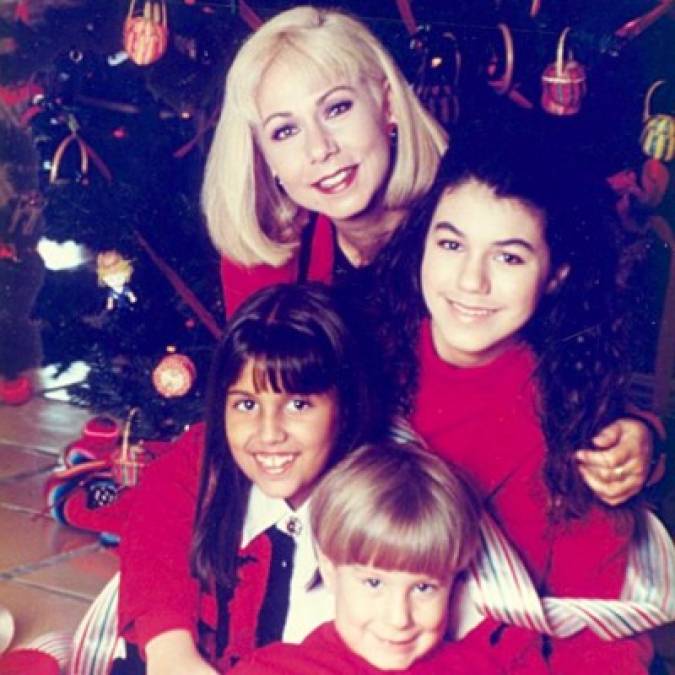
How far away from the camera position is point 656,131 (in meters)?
0.95

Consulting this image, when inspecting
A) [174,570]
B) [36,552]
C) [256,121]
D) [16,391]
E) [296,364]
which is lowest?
[36,552]

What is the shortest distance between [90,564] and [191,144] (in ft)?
1.96

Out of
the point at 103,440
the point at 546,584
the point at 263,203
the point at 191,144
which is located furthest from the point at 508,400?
the point at 103,440

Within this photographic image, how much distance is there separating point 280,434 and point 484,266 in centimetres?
25

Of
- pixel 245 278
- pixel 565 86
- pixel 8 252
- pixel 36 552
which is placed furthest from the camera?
pixel 36 552

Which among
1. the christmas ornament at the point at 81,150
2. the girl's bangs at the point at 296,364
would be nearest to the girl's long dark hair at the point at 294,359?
the girl's bangs at the point at 296,364

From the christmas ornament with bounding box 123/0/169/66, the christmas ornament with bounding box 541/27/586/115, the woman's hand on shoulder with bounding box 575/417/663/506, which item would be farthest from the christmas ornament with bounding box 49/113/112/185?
the woman's hand on shoulder with bounding box 575/417/663/506

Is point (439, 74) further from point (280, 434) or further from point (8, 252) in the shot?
point (8, 252)

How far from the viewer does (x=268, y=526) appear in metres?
1.06

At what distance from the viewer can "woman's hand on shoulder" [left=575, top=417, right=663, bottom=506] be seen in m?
0.99

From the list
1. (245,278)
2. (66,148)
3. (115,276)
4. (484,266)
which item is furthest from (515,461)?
(66,148)

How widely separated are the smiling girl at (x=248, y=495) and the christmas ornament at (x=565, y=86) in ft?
0.90

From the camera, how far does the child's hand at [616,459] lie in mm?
986

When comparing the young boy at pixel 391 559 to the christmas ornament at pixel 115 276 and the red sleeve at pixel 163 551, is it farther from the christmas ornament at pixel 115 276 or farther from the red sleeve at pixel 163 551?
the christmas ornament at pixel 115 276
